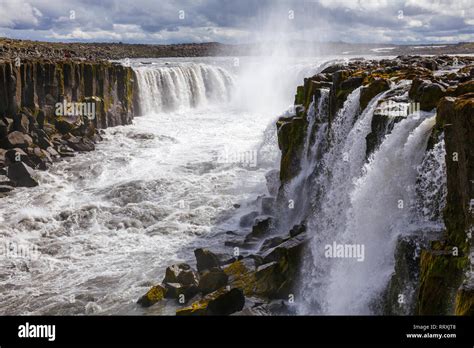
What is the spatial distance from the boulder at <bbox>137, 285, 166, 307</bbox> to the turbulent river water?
316 millimetres

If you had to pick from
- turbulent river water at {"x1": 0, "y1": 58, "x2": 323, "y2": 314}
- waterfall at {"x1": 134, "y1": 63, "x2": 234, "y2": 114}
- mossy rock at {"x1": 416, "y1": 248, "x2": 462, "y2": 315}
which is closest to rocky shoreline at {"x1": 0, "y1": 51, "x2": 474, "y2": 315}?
mossy rock at {"x1": 416, "y1": 248, "x2": 462, "y2": 315}

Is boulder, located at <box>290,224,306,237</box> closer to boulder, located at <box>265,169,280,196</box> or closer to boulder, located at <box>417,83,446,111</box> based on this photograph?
boulder, located at <box>265,169,280,196</box>

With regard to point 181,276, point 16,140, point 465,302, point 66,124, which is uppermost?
point 66,124

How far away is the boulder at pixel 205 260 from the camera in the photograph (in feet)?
52.0

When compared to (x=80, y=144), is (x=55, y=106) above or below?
above

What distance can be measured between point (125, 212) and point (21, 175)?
773 centimetres

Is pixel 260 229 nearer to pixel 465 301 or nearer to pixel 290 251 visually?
pixel 290 251

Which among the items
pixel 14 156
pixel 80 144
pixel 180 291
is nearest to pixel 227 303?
pixel 180 291

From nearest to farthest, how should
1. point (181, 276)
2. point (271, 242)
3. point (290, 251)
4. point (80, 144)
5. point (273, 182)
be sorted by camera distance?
point (290, 251) < point (181, 276) < point (271, 242) < point (273, 182) < point (80, 144)

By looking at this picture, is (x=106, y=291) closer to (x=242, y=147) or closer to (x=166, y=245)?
(x=166, y=245)

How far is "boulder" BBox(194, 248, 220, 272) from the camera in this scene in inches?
623

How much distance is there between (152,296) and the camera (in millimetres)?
14109

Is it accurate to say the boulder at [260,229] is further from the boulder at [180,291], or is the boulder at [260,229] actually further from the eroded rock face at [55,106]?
the eroded rock face at [55,106]
